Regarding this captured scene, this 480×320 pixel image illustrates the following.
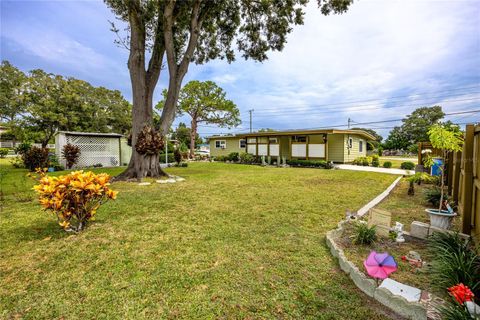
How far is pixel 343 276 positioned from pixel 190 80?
2370 cm

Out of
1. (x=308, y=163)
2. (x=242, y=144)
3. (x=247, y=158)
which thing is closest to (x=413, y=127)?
(x=242, y=144)

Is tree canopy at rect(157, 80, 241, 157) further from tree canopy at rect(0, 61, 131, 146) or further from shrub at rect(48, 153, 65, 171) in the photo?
shrub at rect(48, 153, 65, 171)

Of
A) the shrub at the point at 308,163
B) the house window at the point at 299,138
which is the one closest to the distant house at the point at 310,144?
the house window at the point at 299,138

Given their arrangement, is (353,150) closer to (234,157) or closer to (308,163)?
(308,163)

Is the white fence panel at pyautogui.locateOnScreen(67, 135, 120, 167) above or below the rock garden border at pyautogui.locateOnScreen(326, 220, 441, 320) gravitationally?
above

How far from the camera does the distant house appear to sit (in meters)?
16.8

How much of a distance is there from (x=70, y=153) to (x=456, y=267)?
16536mm

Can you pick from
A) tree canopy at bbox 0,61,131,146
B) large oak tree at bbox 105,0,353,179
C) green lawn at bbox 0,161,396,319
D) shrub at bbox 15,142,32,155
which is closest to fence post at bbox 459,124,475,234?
green lawn at bbox 0,161,396,319

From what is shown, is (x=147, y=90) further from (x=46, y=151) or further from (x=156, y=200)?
(x=46, y=151)

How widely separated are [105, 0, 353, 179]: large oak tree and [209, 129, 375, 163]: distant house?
808cm

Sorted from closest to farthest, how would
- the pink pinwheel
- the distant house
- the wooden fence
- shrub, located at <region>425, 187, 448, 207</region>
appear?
1. the pink pinwheel
2. the wooden fence
3. shrub, located at <region>425, 187, 448, 207</region>
4. the distant house

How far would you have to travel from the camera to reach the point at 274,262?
8.51 ft

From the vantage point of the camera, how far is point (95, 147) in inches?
580

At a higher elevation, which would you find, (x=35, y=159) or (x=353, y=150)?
(x=353, y=150)
